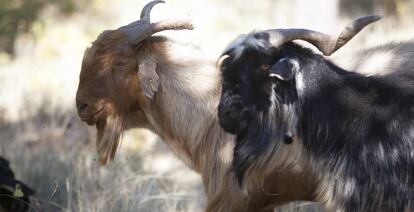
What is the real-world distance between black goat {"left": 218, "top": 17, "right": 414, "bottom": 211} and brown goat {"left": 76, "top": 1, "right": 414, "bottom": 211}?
60cm

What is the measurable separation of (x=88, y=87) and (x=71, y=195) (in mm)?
1984

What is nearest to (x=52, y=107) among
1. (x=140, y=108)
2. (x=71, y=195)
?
(x=71, y=195)

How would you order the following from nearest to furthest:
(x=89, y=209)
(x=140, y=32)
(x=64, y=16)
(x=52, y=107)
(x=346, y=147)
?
1. (x=346, y=147)
2. (x=140, y=32)
3. (x=89, y=209)
4. (x=52, y=107)
5. (x=64, y=16)

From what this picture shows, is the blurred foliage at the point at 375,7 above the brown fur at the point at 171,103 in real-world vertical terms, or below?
below

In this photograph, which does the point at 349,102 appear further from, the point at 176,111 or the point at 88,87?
the point at 88,87

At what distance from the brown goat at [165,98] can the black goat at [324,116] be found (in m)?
0.60

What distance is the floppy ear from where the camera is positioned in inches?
179

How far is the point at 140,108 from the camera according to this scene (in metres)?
5.59

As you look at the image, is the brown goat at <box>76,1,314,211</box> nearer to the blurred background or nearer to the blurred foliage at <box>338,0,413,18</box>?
the blurred background

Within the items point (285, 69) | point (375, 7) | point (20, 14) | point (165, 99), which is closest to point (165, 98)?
point (165, 99)

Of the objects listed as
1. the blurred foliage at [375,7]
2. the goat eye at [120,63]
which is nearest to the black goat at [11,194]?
the goat eye at [120,63]

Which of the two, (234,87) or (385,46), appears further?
(385,46)

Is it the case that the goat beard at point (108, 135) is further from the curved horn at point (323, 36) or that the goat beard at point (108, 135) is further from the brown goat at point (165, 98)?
the curved horn at point (323, 36)

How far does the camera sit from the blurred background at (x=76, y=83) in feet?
24.0
